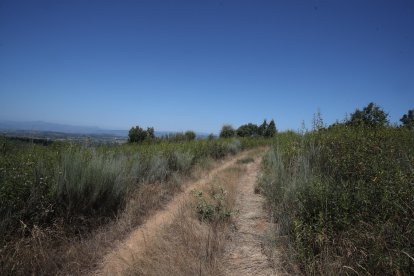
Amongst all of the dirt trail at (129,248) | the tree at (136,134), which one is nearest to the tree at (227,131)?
the tree at (136,134)

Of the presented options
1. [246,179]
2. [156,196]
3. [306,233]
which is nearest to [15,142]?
[156,196]

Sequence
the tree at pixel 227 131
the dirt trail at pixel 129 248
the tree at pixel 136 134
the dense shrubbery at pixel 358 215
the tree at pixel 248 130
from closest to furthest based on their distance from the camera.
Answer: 1. the dense shrubbery at pixel 358 215
2. the dirt trail at pixel 129 248
3. the tree at pixel 136 134
4. the tree at pixel 227 131
5. the tree at pixel 248 130

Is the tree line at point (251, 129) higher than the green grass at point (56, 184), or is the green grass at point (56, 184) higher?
the tree line at point (251, 129)

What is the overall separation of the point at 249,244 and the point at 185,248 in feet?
3.80

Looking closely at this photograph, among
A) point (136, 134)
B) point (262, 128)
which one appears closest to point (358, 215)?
point (136, 134)

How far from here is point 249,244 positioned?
4.96m

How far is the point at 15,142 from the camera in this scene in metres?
6.30

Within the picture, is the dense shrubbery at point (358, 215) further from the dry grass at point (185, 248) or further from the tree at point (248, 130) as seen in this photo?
the tree at point (248, 130)

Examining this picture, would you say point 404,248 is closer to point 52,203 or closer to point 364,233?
point 364,233

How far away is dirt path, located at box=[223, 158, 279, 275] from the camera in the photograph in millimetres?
4102

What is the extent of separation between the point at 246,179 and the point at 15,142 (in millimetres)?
7991

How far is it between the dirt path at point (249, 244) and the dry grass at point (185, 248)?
19cm

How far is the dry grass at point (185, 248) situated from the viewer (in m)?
3.88

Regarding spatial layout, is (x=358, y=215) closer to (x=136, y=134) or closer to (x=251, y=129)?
(x=136, y=134)
